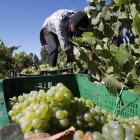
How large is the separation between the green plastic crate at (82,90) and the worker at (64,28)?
95cm

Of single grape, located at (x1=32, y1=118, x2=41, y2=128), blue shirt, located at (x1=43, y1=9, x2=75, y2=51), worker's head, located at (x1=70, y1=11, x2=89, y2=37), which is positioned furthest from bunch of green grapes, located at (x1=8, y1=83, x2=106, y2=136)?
blue shirt, located at (x1=43, y1=9, x2=75, y2=51)

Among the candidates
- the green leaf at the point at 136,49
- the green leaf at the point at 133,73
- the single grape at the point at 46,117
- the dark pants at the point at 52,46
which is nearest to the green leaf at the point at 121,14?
the green leaf at the point at 136,49

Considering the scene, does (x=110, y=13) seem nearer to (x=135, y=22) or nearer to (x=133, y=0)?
(x=133, y=0)

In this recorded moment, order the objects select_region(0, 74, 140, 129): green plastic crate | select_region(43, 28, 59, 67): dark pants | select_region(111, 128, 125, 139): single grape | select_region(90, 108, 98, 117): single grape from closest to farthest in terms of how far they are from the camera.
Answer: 1. select_region(111, 128, 125, 139): single grape
2. select_region(90, 108, 98, 117): single grape
3. select_region(0, 74, 140, 129): green plastic crate
4. select_region(43, 28, 59, 67): dark pants

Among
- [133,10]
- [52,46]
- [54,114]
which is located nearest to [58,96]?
[54,114]

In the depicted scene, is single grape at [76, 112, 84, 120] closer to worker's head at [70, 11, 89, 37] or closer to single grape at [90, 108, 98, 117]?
single grape at [90, 108, 98, 117]

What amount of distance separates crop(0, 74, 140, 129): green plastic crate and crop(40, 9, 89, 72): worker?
0.95m

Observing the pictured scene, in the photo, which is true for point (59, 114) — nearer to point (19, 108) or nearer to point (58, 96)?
point (58, 96)

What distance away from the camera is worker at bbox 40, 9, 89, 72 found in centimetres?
218

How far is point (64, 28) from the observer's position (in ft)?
8.21

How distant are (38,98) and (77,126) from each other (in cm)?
25

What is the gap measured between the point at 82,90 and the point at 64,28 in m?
1.43

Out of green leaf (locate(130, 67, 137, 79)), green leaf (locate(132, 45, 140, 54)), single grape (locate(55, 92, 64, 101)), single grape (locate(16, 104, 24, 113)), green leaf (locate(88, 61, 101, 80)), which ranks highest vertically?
green leaf (locate(132, 45, 140, 54))

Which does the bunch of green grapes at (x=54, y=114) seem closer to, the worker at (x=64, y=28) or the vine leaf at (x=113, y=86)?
the vine leaf at (x=113, y=86)
